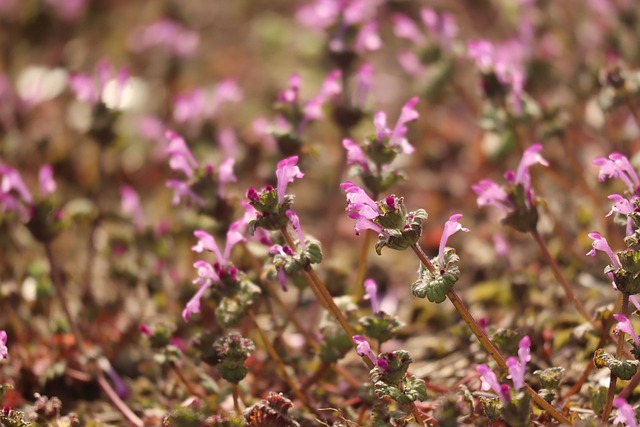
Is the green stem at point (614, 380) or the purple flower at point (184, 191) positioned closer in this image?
the green stem at point (614, 380)

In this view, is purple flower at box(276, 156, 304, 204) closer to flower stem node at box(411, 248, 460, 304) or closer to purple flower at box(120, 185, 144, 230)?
flower stem node at box(411, 248, 460, 304)

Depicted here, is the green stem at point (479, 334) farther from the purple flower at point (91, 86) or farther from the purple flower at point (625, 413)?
the purple flower at point (91, 86)

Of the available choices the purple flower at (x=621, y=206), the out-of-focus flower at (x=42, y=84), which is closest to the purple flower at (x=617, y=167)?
the purple flower at (x=621, y=206)

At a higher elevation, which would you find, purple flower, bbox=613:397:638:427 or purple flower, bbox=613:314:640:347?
purple flower, bbox=613:314:640:347

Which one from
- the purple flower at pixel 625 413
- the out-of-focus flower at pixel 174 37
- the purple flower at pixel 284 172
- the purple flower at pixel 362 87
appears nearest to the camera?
the purple flower at pixel 625 413

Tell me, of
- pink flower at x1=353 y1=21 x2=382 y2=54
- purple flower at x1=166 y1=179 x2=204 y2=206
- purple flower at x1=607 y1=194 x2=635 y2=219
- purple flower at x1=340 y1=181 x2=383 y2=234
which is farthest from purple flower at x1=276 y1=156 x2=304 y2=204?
pink flower at x1=353 y1=21 x2=382 y2=54
